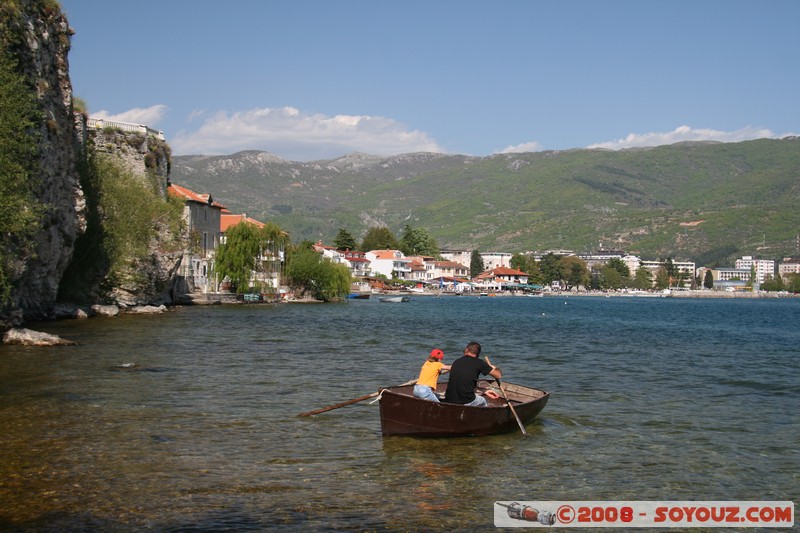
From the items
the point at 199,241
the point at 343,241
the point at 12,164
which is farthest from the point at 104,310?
the point at 343,241

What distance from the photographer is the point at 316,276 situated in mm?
93125

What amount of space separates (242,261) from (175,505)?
7075 centimetres

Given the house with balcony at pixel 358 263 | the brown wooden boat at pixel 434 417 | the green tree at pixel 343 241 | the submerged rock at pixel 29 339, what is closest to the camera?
the brown wooden boat at pixel 434 417

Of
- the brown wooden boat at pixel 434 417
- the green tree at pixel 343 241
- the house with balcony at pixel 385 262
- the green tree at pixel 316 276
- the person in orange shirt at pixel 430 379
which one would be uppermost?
the green tree at pixel 343 241

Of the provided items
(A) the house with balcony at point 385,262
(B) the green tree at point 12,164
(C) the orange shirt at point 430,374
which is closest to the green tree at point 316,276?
(B) the green tree at point 12,164

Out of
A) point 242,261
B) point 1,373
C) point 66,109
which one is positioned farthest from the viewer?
point 242,261

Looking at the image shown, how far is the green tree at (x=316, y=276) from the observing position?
91.1 meters

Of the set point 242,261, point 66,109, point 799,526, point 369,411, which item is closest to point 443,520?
point 799,526

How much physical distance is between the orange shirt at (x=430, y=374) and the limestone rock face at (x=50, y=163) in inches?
1026

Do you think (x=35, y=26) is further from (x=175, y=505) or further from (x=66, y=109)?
(x=175, y=505)

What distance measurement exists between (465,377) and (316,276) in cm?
7720

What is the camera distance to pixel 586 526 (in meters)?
11.6

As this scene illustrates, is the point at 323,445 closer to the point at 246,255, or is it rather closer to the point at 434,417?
the point at 434,417

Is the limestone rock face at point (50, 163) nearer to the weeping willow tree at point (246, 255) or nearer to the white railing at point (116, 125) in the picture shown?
the white railing at point (116, 125)
